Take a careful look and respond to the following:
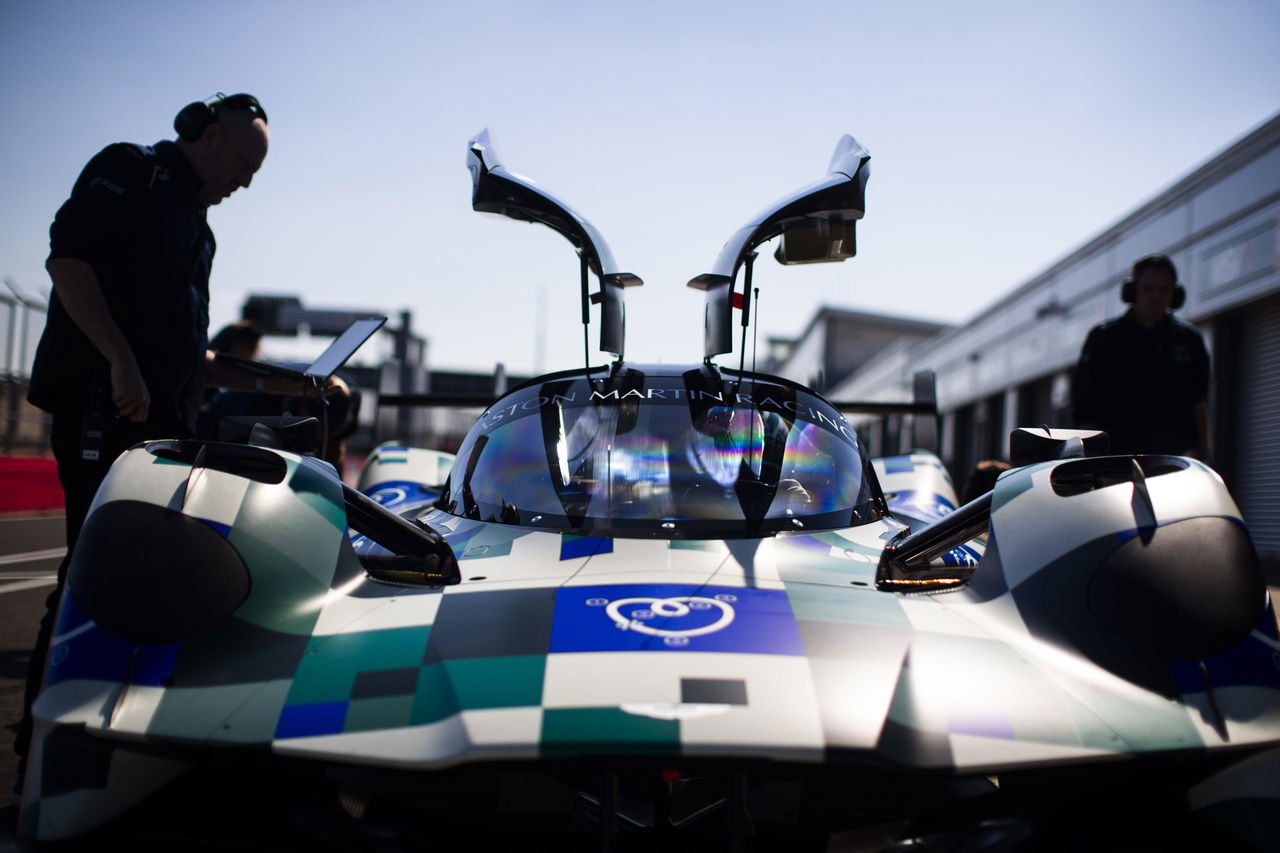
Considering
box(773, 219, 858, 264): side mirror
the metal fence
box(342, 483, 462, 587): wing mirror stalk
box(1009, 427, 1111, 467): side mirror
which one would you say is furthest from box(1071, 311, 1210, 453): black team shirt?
the metal fence

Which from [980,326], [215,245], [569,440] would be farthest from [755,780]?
[980,326]

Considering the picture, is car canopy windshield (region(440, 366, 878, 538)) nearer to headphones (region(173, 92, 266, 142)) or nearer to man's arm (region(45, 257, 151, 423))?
man's arm (region(45, 257, 151, 423))

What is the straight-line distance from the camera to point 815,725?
4.26ft

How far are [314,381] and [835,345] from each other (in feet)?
138

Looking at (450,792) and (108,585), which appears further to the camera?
(450,792)

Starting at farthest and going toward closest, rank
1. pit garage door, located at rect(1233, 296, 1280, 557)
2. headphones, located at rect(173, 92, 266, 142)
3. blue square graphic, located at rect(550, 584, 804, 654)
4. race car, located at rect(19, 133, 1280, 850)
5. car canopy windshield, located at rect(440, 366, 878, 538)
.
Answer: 1. pit garage door, located at rect(1233, 296, 1280, 557)
2. headphones, located at rect(173, 92, 266, 142)
3. car canopy windshield, located at rect(440, 366, 878, 538)
4. blue square graphic, located at rect(550, 584, 804, 654)
5. race car, located at rect(19, 133, 1280, 850)

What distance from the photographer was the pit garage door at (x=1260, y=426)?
410 inches

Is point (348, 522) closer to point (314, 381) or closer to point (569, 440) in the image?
point (569, 440)

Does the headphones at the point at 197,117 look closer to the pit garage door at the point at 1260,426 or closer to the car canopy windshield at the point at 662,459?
the car canopy windshield at the point at 662,459

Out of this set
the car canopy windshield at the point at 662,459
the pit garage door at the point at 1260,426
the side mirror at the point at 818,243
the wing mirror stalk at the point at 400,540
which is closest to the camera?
the wing mirror stalk at the point at 400,540

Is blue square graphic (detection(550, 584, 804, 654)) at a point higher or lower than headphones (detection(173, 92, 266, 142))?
lower

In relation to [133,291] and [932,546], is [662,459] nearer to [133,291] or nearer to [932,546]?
[932,546]

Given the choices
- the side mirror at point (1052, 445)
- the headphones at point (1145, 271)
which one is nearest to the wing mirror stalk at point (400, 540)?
the side mirror at point (1052, 445)

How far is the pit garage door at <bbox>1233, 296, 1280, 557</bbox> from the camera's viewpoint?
10414 mm
